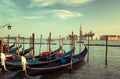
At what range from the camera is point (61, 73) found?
65.5ft

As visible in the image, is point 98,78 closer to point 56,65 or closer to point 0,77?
point 56,65

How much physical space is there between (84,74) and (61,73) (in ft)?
7.20

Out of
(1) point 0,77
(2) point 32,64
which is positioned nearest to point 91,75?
(2) point 32,64

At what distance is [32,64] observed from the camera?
755 inches

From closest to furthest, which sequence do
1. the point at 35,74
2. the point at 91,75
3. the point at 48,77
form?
1. the point at 35,74
2. the point at 48,77
3. the point at 91,75

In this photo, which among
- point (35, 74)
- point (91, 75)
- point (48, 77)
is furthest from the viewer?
point (91, 75)

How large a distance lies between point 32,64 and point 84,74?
197 inches

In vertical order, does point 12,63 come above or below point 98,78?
above

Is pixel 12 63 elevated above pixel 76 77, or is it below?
above

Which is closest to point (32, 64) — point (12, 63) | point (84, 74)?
point (12, 63)

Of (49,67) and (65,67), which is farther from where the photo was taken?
(65,67)

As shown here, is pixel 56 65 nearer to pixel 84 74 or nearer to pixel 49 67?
pixel 49 67

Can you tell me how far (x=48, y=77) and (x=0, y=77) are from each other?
4.06 m

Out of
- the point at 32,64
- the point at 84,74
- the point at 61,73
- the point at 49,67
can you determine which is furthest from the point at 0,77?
the point at 84,74
